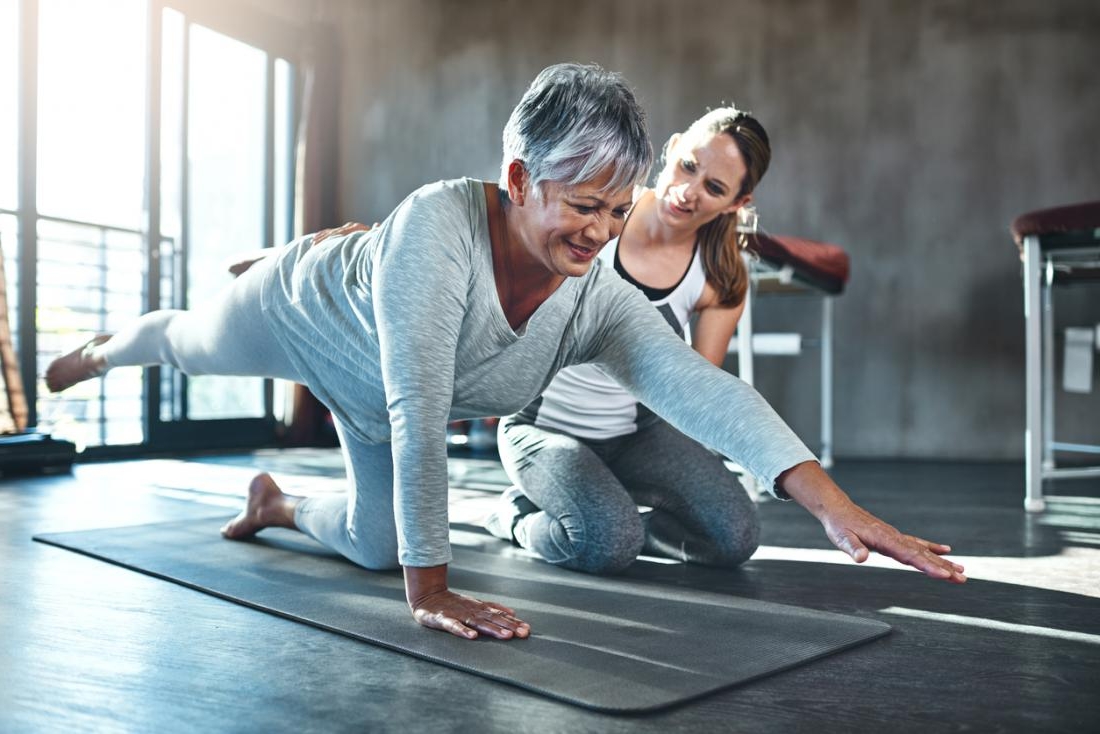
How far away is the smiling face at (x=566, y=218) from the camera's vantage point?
123 cm

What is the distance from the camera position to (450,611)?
127cm

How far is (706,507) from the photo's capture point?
1.84m

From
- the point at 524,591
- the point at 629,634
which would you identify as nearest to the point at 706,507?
the point at 524,591

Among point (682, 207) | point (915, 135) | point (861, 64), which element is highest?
point (861, 64)

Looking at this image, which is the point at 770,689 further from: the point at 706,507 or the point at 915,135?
the point at 915,135

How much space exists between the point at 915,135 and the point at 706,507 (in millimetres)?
3218

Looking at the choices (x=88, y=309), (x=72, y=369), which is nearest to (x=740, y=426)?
(x=72, y=369)

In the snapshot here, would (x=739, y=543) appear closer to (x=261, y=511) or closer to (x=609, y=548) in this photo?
(x=609, y=548)

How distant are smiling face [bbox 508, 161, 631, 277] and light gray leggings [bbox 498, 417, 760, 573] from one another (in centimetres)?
60

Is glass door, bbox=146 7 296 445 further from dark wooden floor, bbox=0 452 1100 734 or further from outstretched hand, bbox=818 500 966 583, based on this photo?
outstretched hand, bbox=818 500 966 583

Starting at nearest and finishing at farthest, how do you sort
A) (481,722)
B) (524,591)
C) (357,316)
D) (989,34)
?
1. (481,722)
2. (357,316)
3. (524,591)
4. (989,34)

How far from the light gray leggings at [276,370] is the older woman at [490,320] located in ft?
0.04

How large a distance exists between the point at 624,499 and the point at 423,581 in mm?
603

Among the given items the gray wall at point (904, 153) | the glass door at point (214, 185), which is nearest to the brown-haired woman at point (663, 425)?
the gray wall at point (904, 153)
